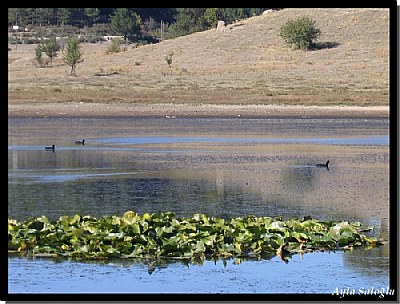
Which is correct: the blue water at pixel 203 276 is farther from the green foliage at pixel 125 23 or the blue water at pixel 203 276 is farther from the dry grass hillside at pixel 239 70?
the green foliage at pixel 125 23

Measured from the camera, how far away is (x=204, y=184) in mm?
14797

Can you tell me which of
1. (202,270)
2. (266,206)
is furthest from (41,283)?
(266,206)

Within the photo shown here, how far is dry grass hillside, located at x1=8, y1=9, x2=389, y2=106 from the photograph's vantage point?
3616cm

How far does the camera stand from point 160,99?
35.4m

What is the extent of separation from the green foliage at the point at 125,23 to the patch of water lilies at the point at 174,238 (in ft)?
195

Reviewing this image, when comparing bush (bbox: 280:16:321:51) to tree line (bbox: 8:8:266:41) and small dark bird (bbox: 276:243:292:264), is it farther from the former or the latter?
small dark bird (bbox: 276:243:292:264)

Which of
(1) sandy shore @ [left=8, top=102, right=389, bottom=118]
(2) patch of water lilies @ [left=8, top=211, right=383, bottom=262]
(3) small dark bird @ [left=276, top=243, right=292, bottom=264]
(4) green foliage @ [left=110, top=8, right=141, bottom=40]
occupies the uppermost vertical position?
(4) green foliage @ [left=110, top=8, right=141, bottom=40]

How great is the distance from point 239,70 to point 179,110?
1429cm

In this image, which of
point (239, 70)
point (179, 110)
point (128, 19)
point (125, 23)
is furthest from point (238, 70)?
point (125, 23)

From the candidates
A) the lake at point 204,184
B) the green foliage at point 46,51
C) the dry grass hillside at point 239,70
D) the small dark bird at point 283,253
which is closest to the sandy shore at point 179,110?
the dry grass hillside at point 239,70

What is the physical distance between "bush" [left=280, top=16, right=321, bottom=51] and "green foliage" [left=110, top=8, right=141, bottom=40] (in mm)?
15263

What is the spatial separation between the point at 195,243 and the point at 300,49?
4617cm

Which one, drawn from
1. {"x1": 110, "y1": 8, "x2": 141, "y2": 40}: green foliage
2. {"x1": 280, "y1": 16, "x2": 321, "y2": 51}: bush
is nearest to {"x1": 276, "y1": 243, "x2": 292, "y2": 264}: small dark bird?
{"x1": 280, "y1": 16, "x2": 321, "y2": 51}: bush

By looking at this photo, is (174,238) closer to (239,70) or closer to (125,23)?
(239,70)
